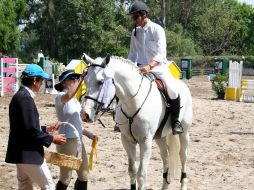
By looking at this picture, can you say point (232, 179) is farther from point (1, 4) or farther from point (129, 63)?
point (1, 4)

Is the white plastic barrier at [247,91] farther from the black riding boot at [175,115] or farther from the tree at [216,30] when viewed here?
the tree at [216,30]

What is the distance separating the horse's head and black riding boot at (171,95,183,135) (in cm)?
131

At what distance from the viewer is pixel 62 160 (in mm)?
4918

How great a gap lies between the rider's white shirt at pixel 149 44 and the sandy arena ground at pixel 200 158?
1819mm

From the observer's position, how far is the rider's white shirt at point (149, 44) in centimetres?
614

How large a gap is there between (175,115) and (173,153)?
32.1 inches

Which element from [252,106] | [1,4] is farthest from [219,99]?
[1,4]

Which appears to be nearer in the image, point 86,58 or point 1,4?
point 86,58

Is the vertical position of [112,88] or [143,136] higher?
[112,88]

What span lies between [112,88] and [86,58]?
1.36 ft

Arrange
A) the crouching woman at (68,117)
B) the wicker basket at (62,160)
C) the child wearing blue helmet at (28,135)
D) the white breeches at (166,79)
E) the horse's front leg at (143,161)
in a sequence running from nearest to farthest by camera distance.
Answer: the child wearing blue helmet at (28,135) → the wicker basket at (62,160) → the crouching woman at (68,117) → the horse's front leg at (143,161) → the white breeches at (166,79)

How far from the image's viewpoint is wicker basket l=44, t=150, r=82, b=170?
16.1 ft

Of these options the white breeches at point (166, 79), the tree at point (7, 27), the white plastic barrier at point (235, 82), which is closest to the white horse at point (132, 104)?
the white breeches at point (166, 79)

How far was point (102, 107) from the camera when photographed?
5078 millimetres
